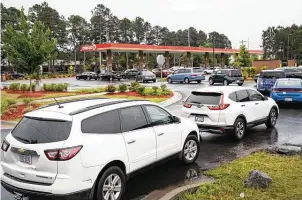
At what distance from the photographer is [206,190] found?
18.0 ft

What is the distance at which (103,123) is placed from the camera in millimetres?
5324

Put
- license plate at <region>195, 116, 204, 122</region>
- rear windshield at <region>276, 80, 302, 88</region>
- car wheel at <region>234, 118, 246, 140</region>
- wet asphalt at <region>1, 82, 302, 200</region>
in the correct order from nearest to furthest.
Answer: wet asphalt at <region>1, 82, 302, 200</region>, license plate at <region>195, 116, 204, 122</region>, car wheel at <region>234, 118, 246, 140</region>, rear windshield at <region>276, 80, 302, 88</region>

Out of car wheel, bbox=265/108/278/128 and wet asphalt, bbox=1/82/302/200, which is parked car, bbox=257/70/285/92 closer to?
wet asphalt, bbox=1/82/302/200

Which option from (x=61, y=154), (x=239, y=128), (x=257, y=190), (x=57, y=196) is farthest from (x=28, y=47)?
(x=257, y=190)

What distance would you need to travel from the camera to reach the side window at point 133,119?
5.71 metres

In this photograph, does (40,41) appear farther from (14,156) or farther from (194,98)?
(14,156)

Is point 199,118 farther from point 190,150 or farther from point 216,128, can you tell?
point 190,150

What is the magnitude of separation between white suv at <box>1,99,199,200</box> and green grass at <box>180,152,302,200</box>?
120 centimetres

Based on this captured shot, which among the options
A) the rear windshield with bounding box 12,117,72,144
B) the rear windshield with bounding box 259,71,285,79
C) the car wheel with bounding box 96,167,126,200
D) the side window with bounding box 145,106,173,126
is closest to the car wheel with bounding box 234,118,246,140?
the side window with bounding box 145,106,173,126

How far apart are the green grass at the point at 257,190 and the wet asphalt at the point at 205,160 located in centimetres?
55

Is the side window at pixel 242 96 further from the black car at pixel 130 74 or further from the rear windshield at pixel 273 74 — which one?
the black car at pixel 130 74

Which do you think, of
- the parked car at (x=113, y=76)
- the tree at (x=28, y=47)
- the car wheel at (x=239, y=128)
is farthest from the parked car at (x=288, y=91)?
the parked car at (x=113, y=76)

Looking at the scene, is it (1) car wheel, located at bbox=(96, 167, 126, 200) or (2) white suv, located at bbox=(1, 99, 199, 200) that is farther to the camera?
(1) car wheel, located at bbox=(96, 167, 126, 200)

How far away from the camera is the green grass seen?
5.23 metres
